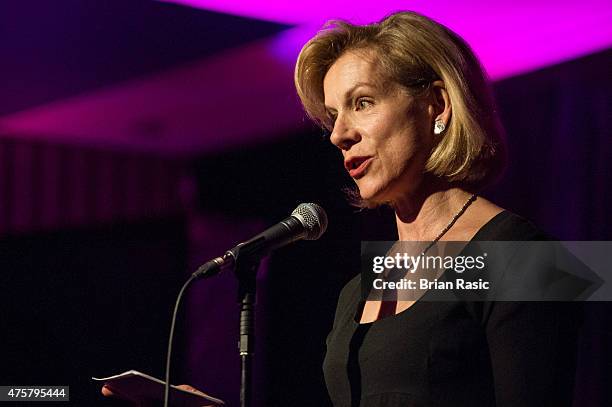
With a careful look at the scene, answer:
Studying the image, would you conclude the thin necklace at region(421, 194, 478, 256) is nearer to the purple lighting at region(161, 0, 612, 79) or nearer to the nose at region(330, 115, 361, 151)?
the nose at region(330, 115, 361, 151)

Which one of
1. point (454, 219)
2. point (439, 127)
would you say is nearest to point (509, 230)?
point (454, 219)

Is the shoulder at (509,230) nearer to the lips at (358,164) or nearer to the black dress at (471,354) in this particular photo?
the black dress at (471,354)

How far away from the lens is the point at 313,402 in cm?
452

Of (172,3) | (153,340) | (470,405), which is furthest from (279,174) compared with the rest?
(470,405)

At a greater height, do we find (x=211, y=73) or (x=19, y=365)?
(x=211, y=73)

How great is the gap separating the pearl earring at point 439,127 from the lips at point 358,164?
150mm

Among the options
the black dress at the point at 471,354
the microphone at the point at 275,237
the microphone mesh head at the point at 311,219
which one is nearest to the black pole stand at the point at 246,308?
the microphone at the point at 275,237

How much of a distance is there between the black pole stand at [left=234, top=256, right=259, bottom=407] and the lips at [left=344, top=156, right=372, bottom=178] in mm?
343

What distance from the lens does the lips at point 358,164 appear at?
1714 millimetres

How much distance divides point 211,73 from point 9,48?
1.06m

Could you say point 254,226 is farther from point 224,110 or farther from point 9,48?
point 9,48

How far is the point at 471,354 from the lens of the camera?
1492 mm

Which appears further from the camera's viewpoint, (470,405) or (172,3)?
(172,3)

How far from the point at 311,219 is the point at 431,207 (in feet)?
1.02
